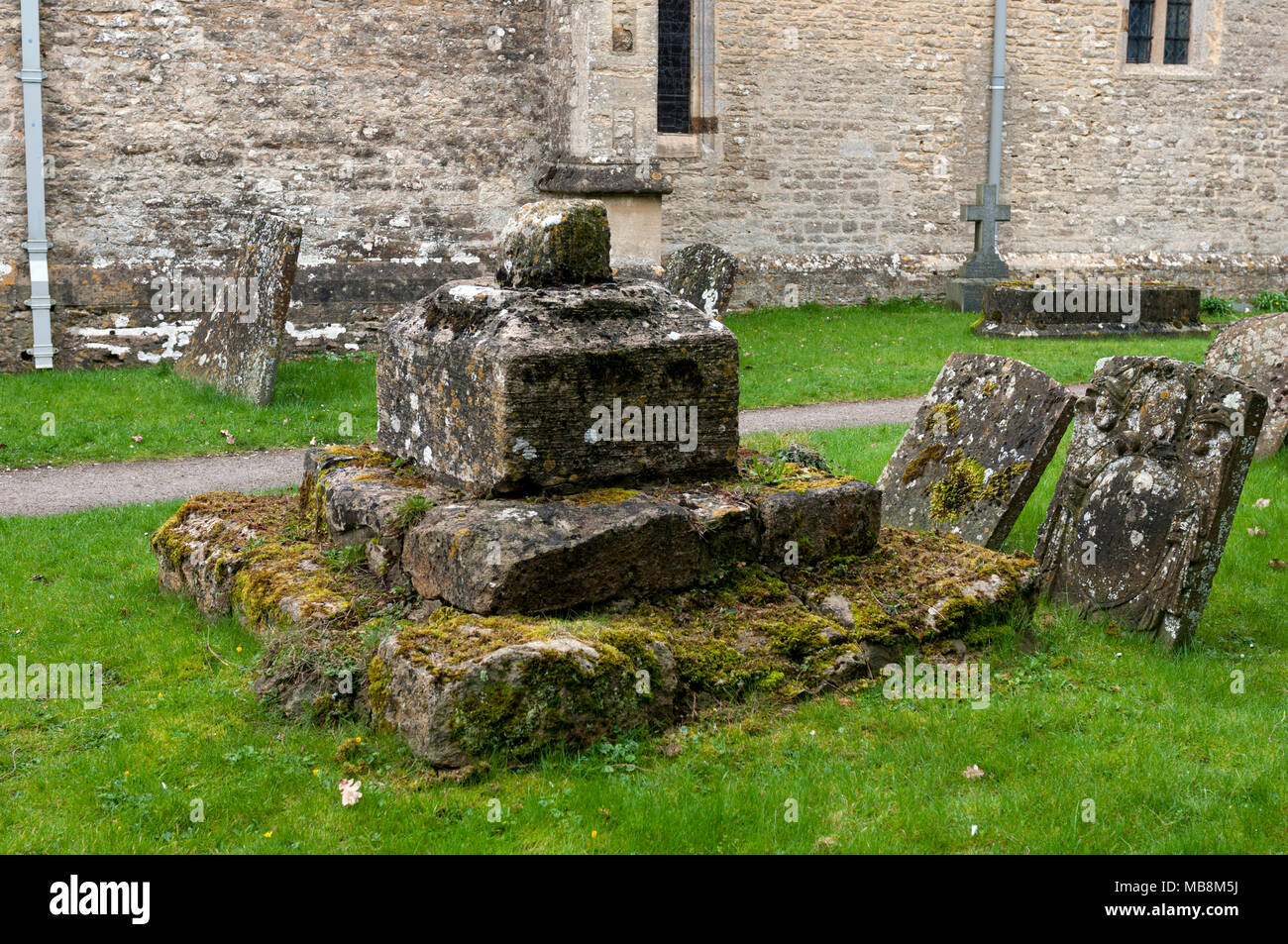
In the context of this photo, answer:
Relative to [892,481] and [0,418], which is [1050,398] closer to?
[892,481]

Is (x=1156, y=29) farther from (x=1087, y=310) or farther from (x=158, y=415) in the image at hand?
(x=158, y=415)

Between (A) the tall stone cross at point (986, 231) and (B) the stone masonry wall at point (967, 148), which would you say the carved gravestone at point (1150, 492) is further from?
(A) the tall stone cross at point (986, 231)

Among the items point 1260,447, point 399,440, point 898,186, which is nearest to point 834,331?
point 898,186

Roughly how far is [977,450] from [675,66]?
1153cm

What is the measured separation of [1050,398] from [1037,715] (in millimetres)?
2435

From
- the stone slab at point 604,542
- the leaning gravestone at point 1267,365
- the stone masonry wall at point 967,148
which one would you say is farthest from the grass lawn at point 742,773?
the stone masonry wall at point 967,148

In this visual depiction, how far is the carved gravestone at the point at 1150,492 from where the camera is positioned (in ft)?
17.0

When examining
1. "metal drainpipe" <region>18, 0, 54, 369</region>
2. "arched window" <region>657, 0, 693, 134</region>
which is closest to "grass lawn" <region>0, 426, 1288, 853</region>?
"metal drainpipe" <region>18, 0, 54, 369</region>

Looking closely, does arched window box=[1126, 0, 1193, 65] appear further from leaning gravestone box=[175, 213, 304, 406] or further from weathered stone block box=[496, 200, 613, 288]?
weathered stone block box=[496, 200, 613, 288]

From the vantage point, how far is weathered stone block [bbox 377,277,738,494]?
469 cm

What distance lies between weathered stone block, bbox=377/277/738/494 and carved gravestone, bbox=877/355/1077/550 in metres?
1.79

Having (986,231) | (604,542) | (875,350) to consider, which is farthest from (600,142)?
(604,542)

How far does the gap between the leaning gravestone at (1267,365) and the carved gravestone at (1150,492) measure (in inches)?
135

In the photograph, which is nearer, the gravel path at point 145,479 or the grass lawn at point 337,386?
the gravel path at point 145,479
